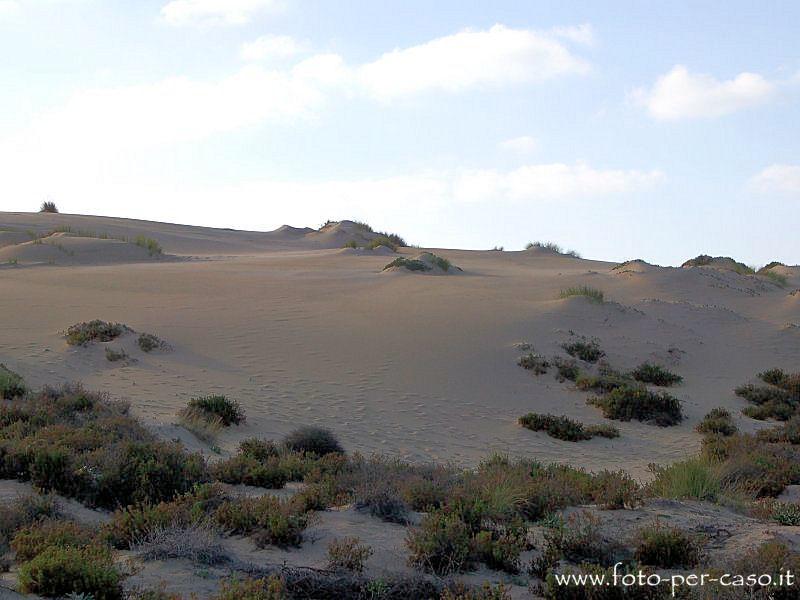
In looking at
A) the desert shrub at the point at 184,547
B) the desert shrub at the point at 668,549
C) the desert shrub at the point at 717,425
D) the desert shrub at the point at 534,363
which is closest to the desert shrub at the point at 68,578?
the desert shrub at the point at 184,547

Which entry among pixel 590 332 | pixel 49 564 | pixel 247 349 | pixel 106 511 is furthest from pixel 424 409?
pixel 49 564

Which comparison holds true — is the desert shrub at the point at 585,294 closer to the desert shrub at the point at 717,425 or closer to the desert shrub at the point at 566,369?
the desert shrub at the point at 566,369

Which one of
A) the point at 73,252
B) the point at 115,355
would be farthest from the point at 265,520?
the point at 73,252

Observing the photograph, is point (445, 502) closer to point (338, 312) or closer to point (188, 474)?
point (188, 474)

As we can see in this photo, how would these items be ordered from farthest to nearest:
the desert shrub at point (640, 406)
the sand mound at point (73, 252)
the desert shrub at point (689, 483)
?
1. the sand mound at point (73, 252)
2. the desert shrub at point (640, 406)
3. the desert shrub at point (689, 483)

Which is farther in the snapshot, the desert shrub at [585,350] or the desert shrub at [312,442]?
the desert shrub at [585,350]

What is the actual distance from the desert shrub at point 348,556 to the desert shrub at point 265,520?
430mm

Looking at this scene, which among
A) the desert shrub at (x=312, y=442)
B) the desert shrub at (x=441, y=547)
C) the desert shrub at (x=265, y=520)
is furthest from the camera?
the desert shrub at (x=312, y=442)

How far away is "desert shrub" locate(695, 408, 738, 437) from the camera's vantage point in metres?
12.8

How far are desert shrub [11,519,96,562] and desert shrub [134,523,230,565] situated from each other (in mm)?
384

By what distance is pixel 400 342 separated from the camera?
55.6 ft

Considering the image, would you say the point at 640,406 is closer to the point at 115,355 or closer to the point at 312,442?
the point at 312,442

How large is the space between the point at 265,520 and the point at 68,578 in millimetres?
1626

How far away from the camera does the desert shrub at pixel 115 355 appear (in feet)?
46.6
